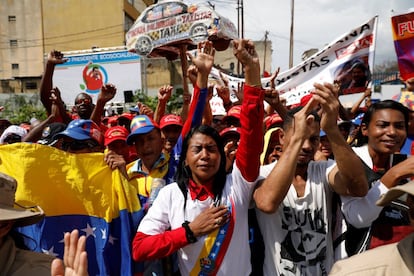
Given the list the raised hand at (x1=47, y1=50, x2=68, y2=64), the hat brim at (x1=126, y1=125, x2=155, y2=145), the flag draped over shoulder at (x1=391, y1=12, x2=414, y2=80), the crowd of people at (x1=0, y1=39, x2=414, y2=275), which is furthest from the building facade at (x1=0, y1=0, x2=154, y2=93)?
the crowd of people at (x1=0, y1=39, x2=414, y2=275)

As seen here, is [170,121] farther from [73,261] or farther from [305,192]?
[73,261]

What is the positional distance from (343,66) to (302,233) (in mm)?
3453

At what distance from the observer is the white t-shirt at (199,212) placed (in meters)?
2.13

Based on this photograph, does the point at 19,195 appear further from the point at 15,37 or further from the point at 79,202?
the point at 15,37

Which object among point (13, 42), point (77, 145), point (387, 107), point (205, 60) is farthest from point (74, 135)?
point (13, 42)

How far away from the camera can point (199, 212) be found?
7.17 ft

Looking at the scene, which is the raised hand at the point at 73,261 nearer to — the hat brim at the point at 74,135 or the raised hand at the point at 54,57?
the hat brim at the point at 74,135

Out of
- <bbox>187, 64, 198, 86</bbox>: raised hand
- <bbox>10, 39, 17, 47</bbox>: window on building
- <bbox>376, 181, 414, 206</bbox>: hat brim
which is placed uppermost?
<bbox>10, 39, 17, 47</bbox>: window on building

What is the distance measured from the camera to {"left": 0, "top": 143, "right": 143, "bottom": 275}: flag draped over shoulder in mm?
2418

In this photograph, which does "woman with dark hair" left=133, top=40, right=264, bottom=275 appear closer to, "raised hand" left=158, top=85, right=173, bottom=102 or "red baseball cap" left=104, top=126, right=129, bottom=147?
A: "red baseball cap" left=104, top=126, right=129, bottom=147

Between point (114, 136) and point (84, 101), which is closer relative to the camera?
point (114, 136)

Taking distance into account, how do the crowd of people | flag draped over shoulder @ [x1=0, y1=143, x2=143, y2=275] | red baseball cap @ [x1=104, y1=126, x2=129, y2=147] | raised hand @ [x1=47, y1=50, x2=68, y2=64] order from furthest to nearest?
raised hand @ [x1=47, y1=50, x2=68, y2=64]
red baseball cap @ [x1=104, y1=126, x2=129, y2=147]
flag draped over shoulder @ [x1=0, y1=143, x2=143, y2=275]
the crowd of people

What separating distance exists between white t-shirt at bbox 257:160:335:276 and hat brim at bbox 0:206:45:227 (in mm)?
1218

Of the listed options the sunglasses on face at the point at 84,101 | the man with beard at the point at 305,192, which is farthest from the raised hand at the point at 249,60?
the sunglasses on face at the point at 84,101
